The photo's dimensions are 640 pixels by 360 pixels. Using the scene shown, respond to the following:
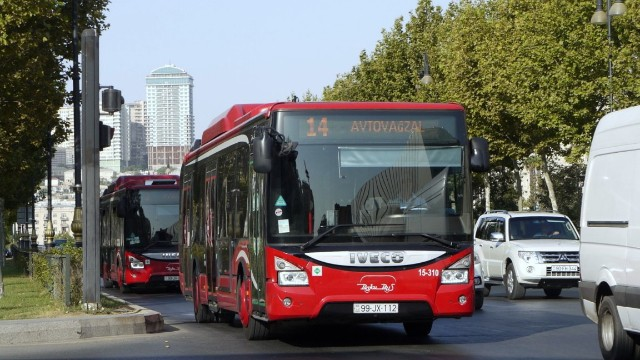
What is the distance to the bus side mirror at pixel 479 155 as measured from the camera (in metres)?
15.2

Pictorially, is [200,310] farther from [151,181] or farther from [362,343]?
[151,181]

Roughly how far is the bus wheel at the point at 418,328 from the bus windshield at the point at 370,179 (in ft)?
6.90

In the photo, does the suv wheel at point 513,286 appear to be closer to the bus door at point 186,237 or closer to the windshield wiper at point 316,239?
the bus door at point 186,237

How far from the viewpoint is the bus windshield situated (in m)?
14.9

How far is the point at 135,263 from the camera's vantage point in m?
34.6

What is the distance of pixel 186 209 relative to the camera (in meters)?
23.7

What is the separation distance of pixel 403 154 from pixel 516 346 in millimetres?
2583

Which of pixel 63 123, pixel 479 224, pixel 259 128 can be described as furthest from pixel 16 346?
pixel 63 123

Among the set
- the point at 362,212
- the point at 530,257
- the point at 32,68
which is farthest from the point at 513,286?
the point at 32,68

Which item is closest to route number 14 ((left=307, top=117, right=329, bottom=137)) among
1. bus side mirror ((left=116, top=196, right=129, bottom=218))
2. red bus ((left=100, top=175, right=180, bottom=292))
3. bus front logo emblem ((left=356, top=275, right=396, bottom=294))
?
bus front logo emblem ((left=356, top=275, right=396, bottom=294))

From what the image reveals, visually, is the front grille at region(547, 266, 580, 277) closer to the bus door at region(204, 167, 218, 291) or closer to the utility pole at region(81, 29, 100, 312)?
the bus door at region(204, 167, 218, 291)

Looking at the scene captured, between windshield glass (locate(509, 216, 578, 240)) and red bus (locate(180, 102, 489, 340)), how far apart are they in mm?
12567

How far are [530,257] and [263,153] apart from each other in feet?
43.0

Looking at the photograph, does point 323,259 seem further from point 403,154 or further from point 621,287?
point 621,287
